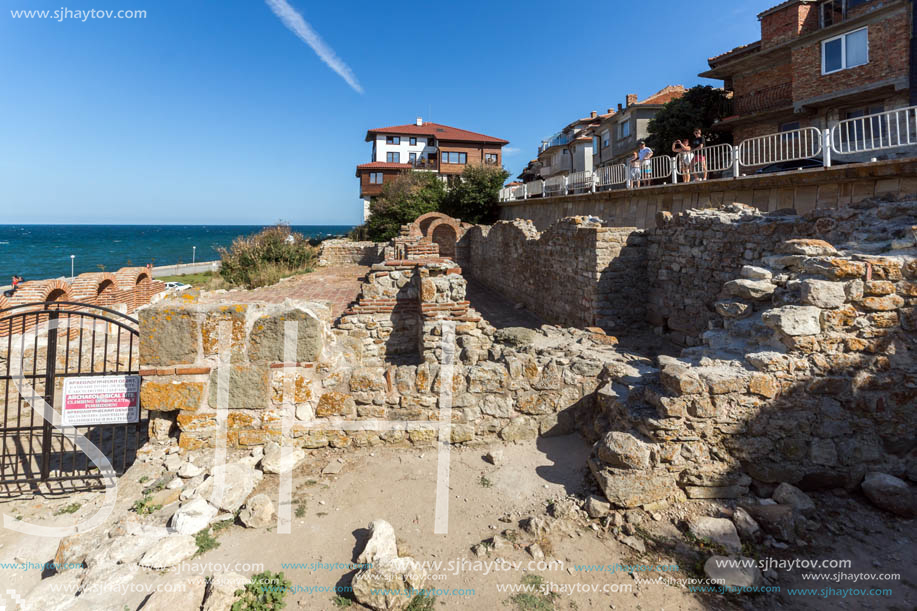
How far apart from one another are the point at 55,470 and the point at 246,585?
3560 mm

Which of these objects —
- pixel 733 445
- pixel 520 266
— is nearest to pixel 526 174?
pixel 520 266

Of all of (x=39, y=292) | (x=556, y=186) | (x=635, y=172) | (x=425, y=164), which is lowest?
(x=39, y=292)

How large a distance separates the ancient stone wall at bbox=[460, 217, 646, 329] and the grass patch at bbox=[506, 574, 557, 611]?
285 inches

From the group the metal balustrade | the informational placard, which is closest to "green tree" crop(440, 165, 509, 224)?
the metal balustrade

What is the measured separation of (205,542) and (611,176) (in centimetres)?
1466

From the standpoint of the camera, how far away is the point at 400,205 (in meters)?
29.4

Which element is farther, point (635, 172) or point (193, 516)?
point (635, 172)

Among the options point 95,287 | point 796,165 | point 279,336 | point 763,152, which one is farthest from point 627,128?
point 279,336

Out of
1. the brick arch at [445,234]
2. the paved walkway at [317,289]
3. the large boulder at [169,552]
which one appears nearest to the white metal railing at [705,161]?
the paved walkway at [317,289]

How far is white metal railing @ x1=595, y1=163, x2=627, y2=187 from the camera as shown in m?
14.4

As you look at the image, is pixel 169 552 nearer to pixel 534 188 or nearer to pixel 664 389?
pixel 664 389

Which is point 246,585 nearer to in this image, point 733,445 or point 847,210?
point 733,445

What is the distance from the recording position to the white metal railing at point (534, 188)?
21500mm

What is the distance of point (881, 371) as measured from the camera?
12.8ft
